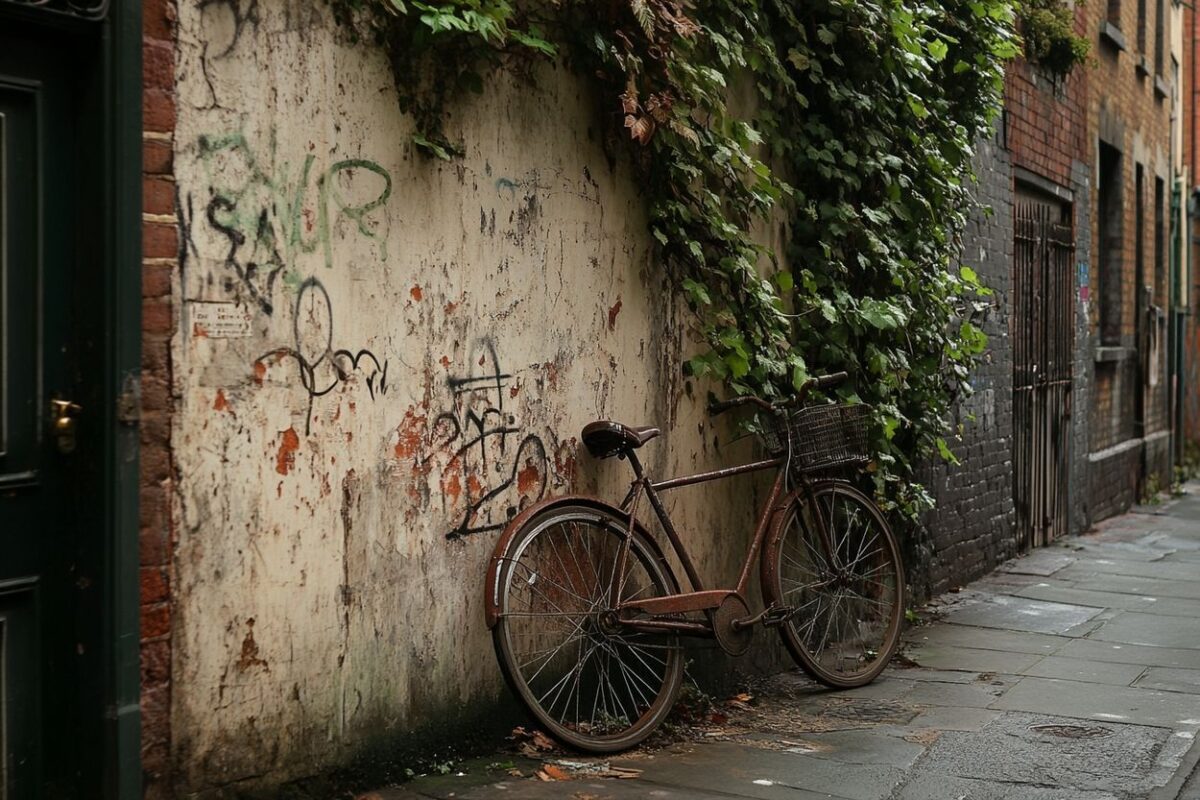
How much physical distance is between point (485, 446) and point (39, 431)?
165 cm

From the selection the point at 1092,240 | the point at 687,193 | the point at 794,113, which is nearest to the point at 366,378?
the point at 687,193

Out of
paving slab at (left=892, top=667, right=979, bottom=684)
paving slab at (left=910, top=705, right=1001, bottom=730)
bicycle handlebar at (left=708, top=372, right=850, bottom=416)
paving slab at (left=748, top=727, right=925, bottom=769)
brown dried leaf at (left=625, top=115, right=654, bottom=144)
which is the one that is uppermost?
brown dried leaf at (left=625, top=115, right=654, bottom=144)

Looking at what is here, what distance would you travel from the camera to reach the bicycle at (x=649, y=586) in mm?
5082

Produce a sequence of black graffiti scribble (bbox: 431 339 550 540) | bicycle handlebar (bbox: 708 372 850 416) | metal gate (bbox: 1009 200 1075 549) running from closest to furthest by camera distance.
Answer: black graffiti scribble (bbox: 431 339 550 540), bicycle handlebar (bbox: 708 372 850 416), metal gate (bbox: 1009 200 1075 549)

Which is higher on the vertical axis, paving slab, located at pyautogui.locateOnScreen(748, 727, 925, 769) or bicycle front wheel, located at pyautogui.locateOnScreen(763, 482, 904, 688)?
bicycle front wheel, located at pyautogui.locateOnScreen(763, 482, 904, 688)

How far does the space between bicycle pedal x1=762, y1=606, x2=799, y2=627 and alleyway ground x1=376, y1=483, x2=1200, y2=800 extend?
38cm

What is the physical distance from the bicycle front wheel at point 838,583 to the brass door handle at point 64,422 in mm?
3084

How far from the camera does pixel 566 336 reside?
5.37 meters

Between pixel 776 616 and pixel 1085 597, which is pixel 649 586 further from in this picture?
pixel 1085 597

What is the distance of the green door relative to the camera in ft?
11.9

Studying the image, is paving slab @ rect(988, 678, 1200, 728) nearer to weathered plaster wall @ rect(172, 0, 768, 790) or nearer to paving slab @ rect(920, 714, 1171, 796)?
paving slab @ rect(920, 714, 1171, 796)

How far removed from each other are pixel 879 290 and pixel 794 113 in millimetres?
1010

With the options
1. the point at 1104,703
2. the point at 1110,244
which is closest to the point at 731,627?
the point at 1104,703

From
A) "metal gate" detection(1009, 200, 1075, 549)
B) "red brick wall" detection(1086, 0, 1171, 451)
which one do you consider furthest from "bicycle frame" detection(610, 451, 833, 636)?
"red brick wall" detection(1086, 0, 1171, 451)
